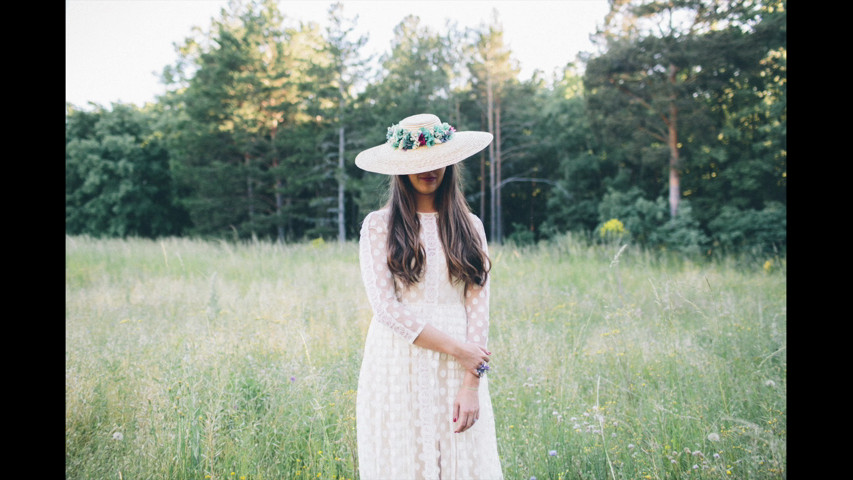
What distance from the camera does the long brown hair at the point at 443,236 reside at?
1724 millimetres

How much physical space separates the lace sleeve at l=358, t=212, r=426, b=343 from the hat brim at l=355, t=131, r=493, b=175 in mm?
188

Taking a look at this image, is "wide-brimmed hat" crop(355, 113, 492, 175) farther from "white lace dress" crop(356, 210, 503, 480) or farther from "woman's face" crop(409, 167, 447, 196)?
"white lace dress" crop(356, 210, 503, 480)

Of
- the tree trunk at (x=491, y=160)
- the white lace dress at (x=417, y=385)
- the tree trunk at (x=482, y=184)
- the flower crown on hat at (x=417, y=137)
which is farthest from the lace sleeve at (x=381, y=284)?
the tree trunk at (x=482, y=184)

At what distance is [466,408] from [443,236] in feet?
2.06

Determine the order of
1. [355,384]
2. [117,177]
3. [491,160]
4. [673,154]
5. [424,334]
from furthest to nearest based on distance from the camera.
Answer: [117,177] < [491,160] < [673,154] < [355,384] < [424,334]

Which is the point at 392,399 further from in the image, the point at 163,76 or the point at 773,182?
the point at 163,76

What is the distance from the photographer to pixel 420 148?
6.04 feet

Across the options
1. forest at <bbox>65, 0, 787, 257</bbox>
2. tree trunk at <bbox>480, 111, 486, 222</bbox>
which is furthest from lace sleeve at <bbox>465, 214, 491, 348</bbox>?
tree trunk at <bbox>480, 111, 486, 222</bbox>

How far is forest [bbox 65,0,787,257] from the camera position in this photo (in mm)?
16016

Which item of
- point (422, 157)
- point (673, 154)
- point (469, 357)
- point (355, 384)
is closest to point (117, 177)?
point (673, 154)

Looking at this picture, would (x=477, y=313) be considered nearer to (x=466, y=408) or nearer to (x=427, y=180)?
(x=466, y=408)

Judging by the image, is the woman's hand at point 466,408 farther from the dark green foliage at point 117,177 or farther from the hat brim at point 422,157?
the dark green foliage at point 117,177

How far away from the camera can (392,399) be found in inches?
68.6
